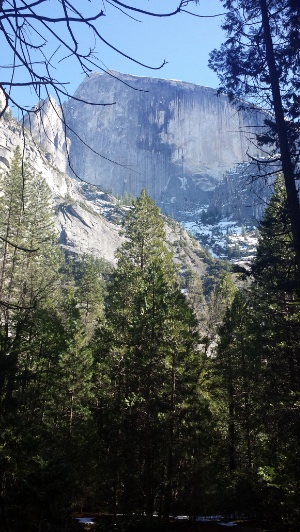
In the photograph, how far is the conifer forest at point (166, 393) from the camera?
9172 millimetres

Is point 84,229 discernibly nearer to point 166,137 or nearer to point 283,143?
point 166,137

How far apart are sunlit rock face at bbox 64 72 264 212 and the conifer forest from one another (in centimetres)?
13511

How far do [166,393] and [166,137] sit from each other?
15118cm

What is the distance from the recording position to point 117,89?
16275 cm

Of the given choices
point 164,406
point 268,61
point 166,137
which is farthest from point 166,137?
point 268,61

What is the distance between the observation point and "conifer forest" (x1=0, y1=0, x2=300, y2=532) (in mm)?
9172

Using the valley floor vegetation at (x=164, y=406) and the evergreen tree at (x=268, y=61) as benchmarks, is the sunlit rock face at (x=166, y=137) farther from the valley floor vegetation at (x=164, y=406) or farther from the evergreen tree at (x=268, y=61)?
the evergreen tree at (x=268, y=61)

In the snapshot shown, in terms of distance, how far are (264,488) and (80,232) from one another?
Result: 3252 inches

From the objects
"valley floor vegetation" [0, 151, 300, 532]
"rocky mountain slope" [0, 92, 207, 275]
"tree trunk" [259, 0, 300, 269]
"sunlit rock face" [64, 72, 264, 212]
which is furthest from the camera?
"sunlit rock face" [64, 72, 264, 212]

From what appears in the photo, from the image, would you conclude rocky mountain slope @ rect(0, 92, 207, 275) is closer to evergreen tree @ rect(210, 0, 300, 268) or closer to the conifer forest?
the conifer forest

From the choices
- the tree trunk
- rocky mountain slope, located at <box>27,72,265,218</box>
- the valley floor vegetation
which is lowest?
the valley floor vegetation

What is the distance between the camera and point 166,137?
15925 centimetres

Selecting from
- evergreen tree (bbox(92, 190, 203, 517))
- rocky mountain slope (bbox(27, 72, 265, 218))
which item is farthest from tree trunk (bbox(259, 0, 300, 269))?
rocky mountain slope (bbox(27, 72, 265, 218))

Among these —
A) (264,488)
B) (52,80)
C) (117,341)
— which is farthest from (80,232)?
(52,80)
